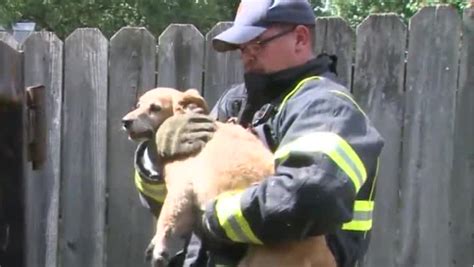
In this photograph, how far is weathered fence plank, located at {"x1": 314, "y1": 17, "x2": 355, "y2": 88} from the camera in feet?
15.1

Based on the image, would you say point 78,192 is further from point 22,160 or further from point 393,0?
point 393,0

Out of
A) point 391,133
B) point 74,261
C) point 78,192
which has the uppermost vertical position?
point 391,133

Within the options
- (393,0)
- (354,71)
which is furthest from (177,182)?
(393,0)

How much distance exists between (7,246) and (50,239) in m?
2.09

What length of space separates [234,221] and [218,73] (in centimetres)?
207

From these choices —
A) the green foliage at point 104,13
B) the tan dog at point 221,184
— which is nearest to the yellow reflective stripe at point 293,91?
the tan dog at point 221,184

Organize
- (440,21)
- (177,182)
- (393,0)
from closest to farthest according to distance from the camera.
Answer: (177,182)
(440,21)
(393,0)

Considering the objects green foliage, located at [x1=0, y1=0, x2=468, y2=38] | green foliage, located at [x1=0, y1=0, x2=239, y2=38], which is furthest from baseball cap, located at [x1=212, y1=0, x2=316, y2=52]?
green foliage, located at [x1=0, y1=0, x2=239, y2=38]

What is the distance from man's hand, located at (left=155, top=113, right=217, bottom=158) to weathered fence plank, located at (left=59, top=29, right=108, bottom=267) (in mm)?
1750

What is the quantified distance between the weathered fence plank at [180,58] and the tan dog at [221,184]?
1707mm

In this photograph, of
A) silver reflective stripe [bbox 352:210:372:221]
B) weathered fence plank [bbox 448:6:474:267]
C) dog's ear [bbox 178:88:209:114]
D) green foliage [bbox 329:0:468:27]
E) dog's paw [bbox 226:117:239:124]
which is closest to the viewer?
silver reflective stripe [bbox 352:210:372:221]

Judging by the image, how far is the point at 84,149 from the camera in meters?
4.79

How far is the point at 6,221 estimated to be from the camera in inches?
108

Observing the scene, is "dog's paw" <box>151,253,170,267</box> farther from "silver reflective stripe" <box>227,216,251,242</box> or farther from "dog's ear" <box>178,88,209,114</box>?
"dog's ear" <box>178,88,209,114</box>
